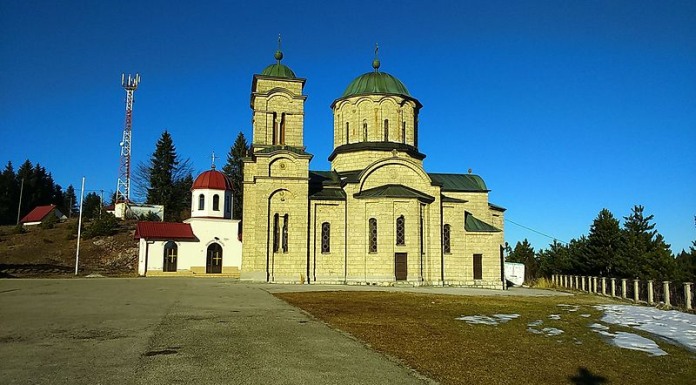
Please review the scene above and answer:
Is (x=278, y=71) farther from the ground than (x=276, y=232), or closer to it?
farther from the ground

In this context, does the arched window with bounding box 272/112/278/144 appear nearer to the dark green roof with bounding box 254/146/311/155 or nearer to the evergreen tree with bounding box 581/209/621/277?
the dark green roof with bounding box 254/146/311/155

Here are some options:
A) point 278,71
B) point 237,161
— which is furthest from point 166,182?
point 278,71

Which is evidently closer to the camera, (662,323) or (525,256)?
(662,323)

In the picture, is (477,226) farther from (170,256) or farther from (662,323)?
(170,256)

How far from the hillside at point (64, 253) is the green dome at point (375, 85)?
2186 cm

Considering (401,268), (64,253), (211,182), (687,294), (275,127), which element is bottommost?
(687,294)

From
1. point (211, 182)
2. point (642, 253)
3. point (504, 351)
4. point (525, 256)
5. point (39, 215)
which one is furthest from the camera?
point (39, 215)

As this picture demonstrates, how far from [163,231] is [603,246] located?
32211 millimetres

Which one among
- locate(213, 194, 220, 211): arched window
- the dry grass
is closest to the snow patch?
the dry grass

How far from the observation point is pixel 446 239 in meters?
34.8

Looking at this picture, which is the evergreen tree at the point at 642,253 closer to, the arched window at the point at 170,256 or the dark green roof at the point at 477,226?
the dark green roof at the point at 477,226

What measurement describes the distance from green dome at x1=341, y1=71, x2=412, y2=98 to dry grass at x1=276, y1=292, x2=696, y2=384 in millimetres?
23781

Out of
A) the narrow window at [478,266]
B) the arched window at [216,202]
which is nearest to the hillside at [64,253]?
the arched window at [216,202]

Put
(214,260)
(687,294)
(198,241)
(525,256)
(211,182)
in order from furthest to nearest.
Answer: (525,256) → (211,182) → (214,260) → (198,241) → (687,294)
